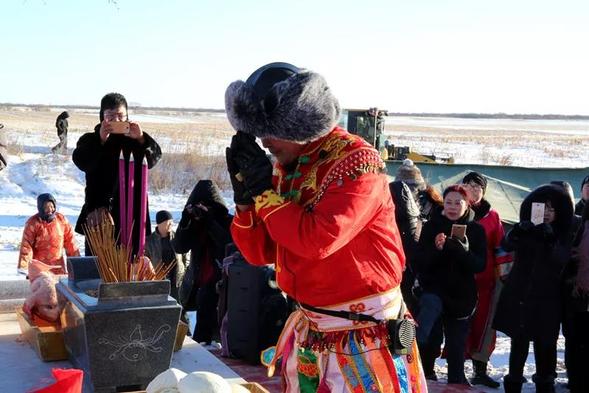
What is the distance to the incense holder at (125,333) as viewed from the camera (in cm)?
316

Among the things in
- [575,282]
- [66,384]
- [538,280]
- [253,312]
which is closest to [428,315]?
[538,280]

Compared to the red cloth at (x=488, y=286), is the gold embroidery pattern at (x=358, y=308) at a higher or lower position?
higher

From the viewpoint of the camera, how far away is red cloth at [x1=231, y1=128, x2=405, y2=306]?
222cm

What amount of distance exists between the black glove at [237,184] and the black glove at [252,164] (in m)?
0.01

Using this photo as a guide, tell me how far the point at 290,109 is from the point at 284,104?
0.02m

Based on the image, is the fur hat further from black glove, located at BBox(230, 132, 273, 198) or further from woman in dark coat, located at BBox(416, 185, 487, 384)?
woman in dark coat, located at BBox(416, 185, 487, 384)

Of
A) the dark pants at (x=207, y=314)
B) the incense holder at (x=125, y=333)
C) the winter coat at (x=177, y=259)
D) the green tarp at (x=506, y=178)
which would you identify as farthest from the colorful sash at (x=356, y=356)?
the green tarp at (x=506, y=178)

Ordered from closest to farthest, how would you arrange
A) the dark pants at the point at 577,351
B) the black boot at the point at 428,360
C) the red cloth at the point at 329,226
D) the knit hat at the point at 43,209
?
the red cloth at the point at 329,226 → the dark pants at the point at 577,351 → the black boot at the point at 428,360 → the knit hat at the point at 43,209

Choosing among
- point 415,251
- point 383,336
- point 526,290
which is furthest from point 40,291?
point 526,290

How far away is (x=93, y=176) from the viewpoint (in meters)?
4.05

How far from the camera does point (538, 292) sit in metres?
5.19

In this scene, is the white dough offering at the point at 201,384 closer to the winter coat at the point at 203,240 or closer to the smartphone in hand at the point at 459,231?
the smartphone in hand at the point at 459,231

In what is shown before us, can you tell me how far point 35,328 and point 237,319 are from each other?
1599 mm

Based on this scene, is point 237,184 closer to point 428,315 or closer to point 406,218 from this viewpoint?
point 428,315
